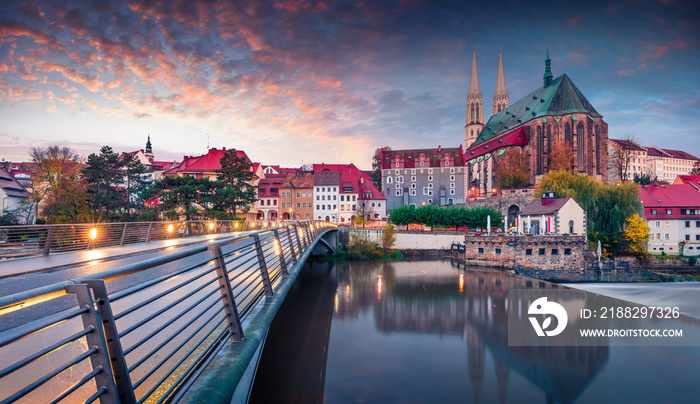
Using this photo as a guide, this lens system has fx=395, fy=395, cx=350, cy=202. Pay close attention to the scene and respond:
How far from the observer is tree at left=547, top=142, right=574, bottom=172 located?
63.9 meters

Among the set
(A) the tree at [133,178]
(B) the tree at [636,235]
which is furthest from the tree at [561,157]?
(A) the tree at [133,178]

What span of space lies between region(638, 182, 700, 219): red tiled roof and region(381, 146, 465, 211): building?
30786mm

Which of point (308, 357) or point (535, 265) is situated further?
point (535, 265)

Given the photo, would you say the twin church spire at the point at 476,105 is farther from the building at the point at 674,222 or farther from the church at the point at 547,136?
the building at the point at 674,222

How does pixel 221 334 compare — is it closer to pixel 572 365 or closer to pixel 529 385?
pixel 529 385

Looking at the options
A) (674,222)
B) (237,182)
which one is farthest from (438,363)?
(674,222)

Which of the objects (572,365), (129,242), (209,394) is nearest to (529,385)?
(572,365)

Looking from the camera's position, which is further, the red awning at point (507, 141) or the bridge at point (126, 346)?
the red awning at point (507, 141)

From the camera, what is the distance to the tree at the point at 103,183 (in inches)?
1578

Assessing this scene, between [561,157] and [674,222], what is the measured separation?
22002mm

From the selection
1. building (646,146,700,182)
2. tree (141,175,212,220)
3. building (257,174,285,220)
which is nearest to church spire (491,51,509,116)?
building (646,146,700,182)

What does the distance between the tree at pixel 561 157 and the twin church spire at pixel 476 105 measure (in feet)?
132

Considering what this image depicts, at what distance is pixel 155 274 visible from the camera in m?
8.76

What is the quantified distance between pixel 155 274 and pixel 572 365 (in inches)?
532
